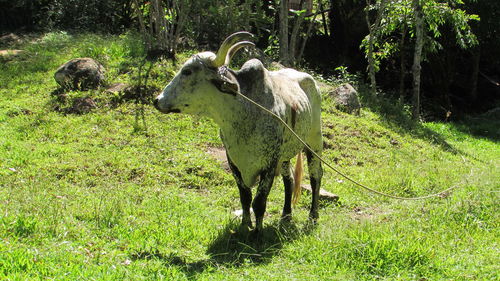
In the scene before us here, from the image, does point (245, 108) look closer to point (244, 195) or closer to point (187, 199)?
point (244, 195)

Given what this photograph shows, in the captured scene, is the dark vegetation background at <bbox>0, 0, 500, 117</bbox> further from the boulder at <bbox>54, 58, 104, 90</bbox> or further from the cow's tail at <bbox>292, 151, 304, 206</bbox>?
the cow's tail at <bbox>292, 151, 304, 206</bbox>

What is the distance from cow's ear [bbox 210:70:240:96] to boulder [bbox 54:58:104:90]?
585 centimetres

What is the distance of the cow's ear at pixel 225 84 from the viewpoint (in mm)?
4656

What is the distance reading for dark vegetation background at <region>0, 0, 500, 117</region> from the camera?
13.2 meters

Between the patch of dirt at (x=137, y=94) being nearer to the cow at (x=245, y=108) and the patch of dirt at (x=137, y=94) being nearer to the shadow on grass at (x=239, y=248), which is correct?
the cow at (x=245, y=108)

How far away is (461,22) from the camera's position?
11.9m

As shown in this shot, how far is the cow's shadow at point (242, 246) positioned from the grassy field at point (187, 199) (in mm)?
19

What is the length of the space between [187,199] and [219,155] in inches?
73.1

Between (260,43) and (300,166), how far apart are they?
35.8ft

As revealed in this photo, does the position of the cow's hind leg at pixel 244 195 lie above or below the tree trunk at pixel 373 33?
below

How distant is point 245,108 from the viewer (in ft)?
15.8

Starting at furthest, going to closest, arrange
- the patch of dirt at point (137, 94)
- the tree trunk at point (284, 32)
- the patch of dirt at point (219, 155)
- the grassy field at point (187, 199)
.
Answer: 1. the tree trunk at point (284, 32)
2. the patch of dirt at point (137, 94)
3. the patch of dirt at point (219, 155)
4. the grassy field at point (187, 199)

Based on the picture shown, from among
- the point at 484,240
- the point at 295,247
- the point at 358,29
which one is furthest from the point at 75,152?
the point at 358,29

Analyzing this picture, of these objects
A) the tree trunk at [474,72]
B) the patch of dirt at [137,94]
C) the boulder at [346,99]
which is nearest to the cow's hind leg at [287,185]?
the patch of dirt at [137,94]
